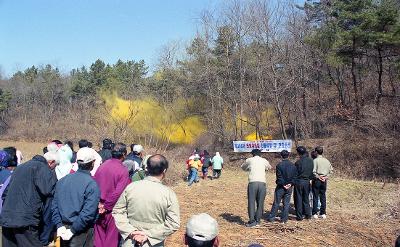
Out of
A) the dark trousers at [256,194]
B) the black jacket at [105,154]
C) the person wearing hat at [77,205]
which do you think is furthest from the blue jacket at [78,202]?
the dark trousers at [256,194]

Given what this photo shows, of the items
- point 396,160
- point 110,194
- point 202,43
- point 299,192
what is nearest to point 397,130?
point 396,160

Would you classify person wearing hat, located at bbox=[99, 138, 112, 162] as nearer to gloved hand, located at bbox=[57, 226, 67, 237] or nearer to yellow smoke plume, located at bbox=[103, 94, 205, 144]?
gloved hand, located at bbox=[57, 226, 67, 237]

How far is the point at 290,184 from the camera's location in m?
9.59

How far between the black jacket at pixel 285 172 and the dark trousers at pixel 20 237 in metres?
5.72

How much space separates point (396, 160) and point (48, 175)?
19.1 metres

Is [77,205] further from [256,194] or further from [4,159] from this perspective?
[256,194]

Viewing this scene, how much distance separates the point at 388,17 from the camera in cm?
2291

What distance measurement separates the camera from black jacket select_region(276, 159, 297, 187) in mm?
9469

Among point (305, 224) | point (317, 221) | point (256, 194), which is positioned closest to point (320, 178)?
point (317, 221)

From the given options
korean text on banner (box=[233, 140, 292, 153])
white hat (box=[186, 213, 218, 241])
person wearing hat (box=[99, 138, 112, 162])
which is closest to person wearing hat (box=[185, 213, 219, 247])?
white hat (box=[186, 213, 218, 241])

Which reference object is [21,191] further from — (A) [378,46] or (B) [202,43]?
(B) [202,43]

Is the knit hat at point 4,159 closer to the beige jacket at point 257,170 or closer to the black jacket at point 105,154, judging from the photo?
the black jacket at point 105,154

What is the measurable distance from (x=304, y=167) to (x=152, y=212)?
6.29 meters

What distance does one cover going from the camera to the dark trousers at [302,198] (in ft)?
32.4
